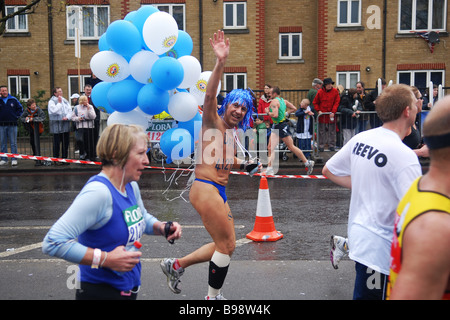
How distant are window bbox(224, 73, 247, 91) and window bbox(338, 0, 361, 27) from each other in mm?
5041

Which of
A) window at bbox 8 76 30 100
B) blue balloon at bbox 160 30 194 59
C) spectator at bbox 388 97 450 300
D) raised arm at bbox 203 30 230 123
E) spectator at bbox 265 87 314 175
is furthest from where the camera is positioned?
window at bbox 8 76 30 100

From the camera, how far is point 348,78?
25.2 meters

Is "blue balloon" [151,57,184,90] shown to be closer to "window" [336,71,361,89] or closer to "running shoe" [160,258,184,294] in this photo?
"running shoe" [160,258,184,294]

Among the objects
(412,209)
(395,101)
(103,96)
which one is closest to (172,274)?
(103,96)

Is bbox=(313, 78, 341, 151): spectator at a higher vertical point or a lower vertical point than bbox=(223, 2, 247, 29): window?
lower

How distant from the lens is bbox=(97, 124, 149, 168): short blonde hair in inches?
120

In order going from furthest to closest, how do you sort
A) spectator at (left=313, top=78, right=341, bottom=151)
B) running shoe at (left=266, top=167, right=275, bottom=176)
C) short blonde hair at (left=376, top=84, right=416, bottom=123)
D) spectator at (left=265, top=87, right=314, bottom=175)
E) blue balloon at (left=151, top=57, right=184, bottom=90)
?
spectator at (left=313, top=78, right=341, bottom=151), spectator at (left=265, top=87, right=314, bottom=175), running shoe at (left=266, top=167, right=275, bottom=176), blue balloon at (left=151, top=57, right=184, bottom=90), short blonde hair at (left=376, top=84, right=416, bottom=123)

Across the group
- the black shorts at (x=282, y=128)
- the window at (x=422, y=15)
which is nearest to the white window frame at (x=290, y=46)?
the window at (x=422, y=15)

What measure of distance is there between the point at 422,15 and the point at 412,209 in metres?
25.4

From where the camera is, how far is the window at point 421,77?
25.1m

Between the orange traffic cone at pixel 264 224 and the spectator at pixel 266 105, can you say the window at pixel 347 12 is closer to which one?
the spectator at pixel 266 105

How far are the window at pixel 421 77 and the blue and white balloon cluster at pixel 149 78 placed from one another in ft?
68.9

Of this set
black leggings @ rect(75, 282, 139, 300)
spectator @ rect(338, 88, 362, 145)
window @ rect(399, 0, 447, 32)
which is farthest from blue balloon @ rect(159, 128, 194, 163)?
window @ rect(399, 0, 447, 32)
